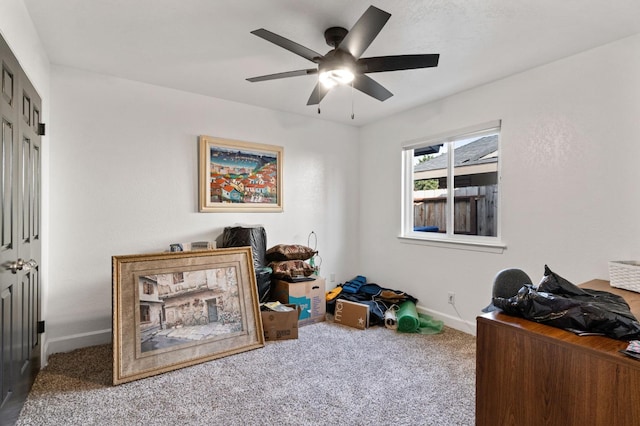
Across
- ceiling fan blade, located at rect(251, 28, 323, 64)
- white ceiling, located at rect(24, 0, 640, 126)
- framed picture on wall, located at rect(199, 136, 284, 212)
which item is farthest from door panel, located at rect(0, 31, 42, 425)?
framed picture on wall, located at rect(199, 136, 284, 212)

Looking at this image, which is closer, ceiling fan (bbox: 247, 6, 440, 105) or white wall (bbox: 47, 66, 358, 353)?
ceiling fan (bbox: 247, 6, 440, 105)

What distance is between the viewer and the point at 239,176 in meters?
3.67

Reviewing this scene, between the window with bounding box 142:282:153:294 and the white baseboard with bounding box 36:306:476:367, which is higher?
the window with bounding box 142:282:153:294

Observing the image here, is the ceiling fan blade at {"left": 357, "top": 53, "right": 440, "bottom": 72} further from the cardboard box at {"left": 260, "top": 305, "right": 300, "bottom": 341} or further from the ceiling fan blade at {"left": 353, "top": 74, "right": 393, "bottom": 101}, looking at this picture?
the cardboard box at {"left": 260, "top": 305, "right": 300, "bottom": 341}

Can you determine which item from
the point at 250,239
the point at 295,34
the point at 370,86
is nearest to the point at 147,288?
the point at 250,239

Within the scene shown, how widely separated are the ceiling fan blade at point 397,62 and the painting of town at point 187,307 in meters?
2.07

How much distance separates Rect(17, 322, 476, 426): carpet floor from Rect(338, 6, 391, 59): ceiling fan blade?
2224mm

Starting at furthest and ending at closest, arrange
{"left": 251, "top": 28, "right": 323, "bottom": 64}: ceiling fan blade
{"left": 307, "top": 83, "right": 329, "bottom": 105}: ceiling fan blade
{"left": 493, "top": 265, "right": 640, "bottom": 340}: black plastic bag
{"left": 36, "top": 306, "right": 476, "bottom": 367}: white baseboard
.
Answer: {"left": 36, "top": 306, "right": 476, "bottom": 367}: white baseboard < {"left": 307, "top": 83, "right": 329, "bottom": 105}: ceiling fan blade < {"left": 251, "top": 28, "right": 323, "bottom": 64}: ceiling fan blade < {"left": 493, "top": 265, "right": 640, "bottom": 340}: black plastic bag

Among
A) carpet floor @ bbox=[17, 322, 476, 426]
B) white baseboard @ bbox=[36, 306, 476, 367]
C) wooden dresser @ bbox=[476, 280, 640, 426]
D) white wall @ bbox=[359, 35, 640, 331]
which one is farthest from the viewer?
white baseboard @ bbox=[36, 306, 476, 367]

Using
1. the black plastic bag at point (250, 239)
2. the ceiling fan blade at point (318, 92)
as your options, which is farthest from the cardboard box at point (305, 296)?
the ceiling fan blade at point (318, 92)

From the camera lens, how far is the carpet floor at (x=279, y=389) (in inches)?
76.1

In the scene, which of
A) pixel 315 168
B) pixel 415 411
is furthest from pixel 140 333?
pixel 315 168

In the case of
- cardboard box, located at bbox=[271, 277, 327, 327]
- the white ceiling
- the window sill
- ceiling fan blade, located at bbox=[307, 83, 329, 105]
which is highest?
the white ceiling

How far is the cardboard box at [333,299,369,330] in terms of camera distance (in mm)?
3410
